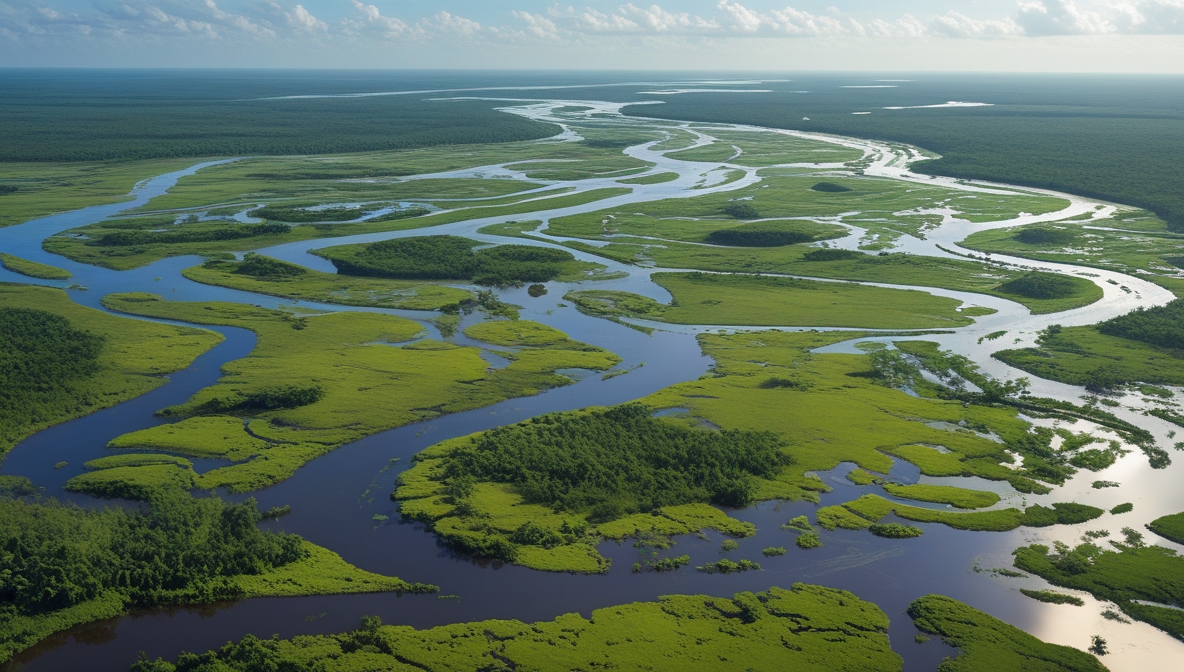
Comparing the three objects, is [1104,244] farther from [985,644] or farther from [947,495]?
[985,644]

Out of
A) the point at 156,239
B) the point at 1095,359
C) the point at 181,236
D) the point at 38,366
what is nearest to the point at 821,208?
the point at 1095,359

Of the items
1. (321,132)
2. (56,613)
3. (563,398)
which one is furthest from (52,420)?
(321,132)

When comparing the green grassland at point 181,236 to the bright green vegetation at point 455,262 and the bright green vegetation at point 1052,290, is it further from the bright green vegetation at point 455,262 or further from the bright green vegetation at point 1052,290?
the bright green vegetation at point 1052,290

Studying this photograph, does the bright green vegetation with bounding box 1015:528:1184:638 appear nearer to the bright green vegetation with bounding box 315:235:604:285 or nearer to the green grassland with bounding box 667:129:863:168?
the bright green vegetation with bounding box 315:235:604:285

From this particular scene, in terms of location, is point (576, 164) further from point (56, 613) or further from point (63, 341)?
point (56, 613)

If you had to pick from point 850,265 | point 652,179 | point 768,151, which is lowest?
point 850,265

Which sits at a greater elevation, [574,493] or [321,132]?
[321,132]

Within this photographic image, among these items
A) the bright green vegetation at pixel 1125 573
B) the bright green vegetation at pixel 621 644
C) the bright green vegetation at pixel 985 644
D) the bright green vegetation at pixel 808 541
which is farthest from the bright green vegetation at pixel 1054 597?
the bright green vegetation at pixel 808 541
